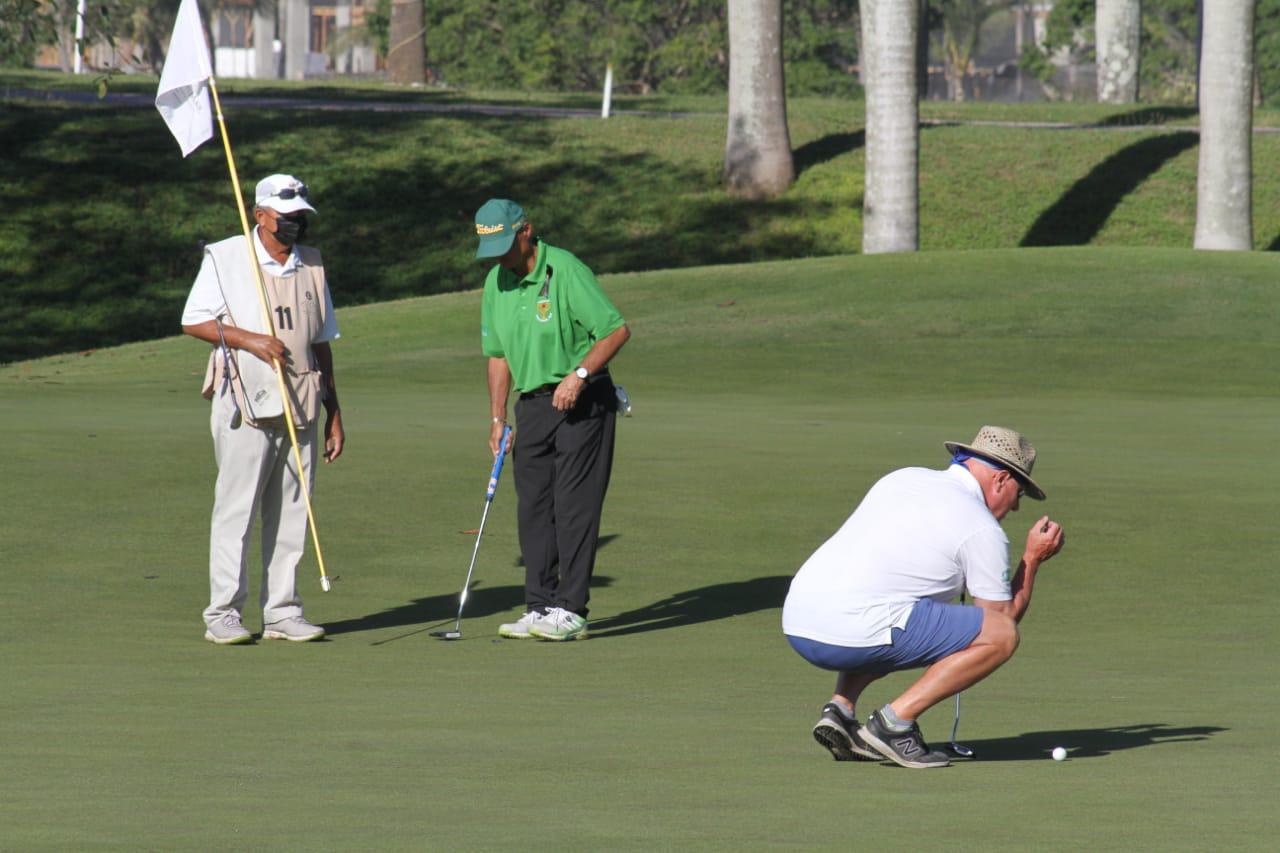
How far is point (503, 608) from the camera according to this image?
11648 mm

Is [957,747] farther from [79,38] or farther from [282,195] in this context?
[79,38]

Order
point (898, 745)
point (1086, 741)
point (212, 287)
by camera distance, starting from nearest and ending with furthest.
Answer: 1. point (898, 745)
2. point (1086, 741)
3. point (212, 287)

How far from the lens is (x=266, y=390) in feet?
33.1

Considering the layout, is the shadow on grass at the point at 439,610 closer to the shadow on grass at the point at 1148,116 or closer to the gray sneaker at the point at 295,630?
the gray sneaker at the point at 295,630

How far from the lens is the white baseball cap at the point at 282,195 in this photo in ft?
32.7

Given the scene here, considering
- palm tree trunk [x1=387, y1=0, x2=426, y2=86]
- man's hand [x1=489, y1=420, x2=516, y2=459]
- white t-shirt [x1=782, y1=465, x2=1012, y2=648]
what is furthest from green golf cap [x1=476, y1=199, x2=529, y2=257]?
palm tree trunk [x1=387, y1=0, x2=426, y2=86]

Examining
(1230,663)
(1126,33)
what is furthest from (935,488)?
(1126,33)

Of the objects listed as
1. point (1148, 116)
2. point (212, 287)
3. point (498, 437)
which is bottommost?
point (498, 437)

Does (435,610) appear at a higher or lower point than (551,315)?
lower

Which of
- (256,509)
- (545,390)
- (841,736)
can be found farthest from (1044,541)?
(256,509)

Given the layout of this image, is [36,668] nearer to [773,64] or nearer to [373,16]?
[773,64]

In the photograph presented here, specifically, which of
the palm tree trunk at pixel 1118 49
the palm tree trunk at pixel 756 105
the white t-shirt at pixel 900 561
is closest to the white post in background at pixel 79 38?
the palm tree trunk at pixel 756 105

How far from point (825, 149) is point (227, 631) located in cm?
3272

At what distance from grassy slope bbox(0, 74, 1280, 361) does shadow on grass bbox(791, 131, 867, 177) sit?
55 millimetres
